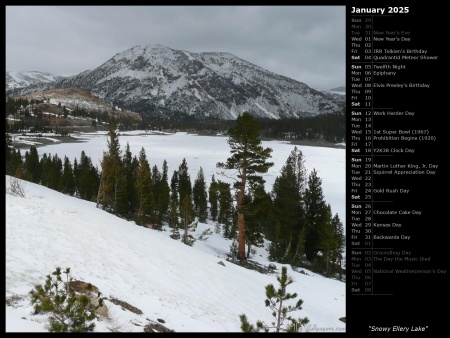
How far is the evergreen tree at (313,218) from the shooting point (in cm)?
3606

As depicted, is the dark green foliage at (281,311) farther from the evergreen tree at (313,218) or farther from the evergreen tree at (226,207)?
the evergreen tree at (313,218)

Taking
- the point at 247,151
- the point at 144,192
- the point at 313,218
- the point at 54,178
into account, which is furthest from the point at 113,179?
the point at 313,218

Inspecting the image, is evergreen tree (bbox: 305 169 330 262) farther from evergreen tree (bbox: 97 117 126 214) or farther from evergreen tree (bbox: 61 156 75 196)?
evergreen tree (bbox: 61 156 75 196)

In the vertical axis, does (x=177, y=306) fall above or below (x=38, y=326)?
below

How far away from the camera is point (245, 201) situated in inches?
941

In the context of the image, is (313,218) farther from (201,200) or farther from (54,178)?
(54,178)

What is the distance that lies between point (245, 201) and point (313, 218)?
17.5m
